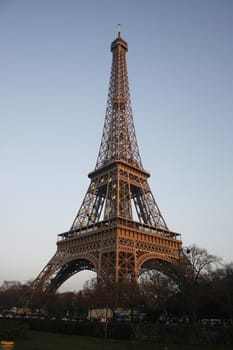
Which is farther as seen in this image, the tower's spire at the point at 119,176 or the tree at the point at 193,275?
the tower's spire at the point at 119,176

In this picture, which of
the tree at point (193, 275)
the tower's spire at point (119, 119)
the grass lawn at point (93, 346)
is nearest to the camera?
the grass lawn at point (93, 346)

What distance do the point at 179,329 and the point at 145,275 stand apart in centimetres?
2548

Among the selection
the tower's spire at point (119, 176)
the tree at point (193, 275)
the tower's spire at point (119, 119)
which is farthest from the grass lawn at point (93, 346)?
the tower's spire at point (119, 119)

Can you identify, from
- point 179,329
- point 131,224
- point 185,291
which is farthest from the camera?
point 131,224

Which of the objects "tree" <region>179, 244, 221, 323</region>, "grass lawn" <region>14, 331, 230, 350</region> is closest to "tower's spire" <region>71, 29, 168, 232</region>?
"tree" <region>179, 244, 221, 323</region>

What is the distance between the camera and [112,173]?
179 ft

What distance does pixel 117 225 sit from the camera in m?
44.0

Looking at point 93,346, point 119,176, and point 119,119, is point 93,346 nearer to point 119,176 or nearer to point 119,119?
point 119,176

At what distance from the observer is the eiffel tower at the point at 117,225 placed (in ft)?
142

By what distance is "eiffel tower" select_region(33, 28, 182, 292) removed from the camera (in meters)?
43.3

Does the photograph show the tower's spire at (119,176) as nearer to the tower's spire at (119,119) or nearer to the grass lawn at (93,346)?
the tower's spire at (119,119)

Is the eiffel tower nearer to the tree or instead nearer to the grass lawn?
the tree

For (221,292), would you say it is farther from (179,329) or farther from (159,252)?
(179,329)

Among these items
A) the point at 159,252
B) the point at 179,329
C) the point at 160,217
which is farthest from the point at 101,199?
the point at 179,329
